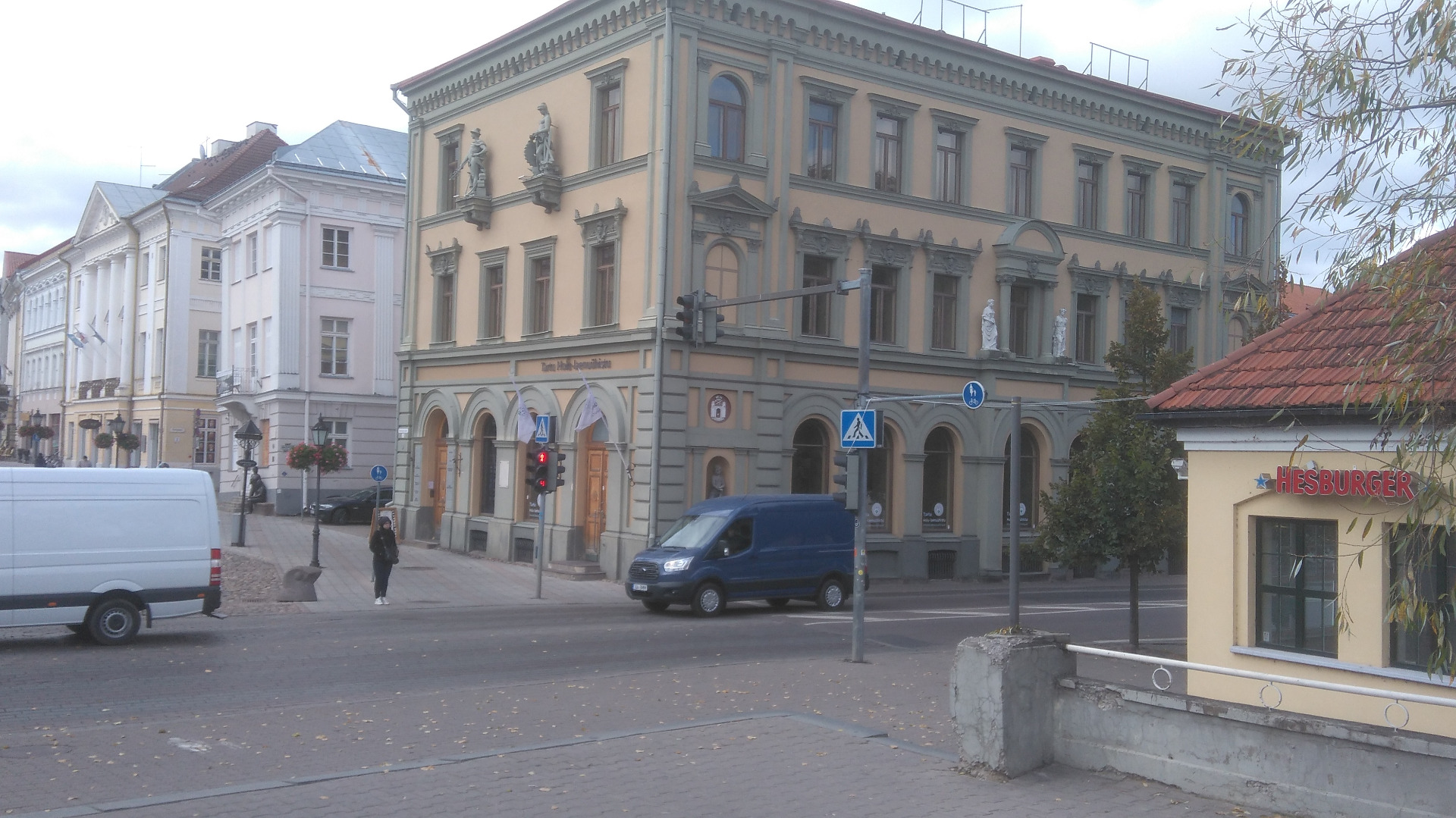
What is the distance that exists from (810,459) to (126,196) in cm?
4971

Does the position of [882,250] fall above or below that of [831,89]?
below

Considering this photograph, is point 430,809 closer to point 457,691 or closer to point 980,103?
point 457,691

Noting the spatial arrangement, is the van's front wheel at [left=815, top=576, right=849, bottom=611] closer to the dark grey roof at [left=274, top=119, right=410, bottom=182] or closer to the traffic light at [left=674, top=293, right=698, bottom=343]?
the traffic light at [left=674, top=293, right=698, bottom=343]

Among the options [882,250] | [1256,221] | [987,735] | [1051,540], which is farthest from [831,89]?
[987,735]

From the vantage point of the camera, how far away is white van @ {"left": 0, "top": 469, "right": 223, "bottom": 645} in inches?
611

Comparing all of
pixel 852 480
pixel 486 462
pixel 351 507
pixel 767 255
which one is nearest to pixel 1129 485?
pixel 852 480

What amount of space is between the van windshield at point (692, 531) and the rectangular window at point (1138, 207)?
19.1 metres

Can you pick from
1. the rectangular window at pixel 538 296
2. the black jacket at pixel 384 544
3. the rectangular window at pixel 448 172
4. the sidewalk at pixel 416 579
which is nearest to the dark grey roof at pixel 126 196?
the sidewalk at pixel 416 579

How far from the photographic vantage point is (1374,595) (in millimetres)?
10969

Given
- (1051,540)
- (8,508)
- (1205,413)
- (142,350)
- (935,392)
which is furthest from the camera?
(142,350)

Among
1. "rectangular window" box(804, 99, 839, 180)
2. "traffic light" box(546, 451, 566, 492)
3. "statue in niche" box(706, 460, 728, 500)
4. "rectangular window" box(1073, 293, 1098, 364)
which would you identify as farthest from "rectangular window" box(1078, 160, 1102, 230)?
"traffic light" box(546, 451, 566, 492)

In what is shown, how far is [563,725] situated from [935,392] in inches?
866

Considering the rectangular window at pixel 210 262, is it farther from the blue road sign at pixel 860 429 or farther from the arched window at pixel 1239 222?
the blue road sign at pixel 860 429

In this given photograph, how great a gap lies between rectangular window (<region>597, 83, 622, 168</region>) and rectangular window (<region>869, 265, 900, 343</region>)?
7.08 m
